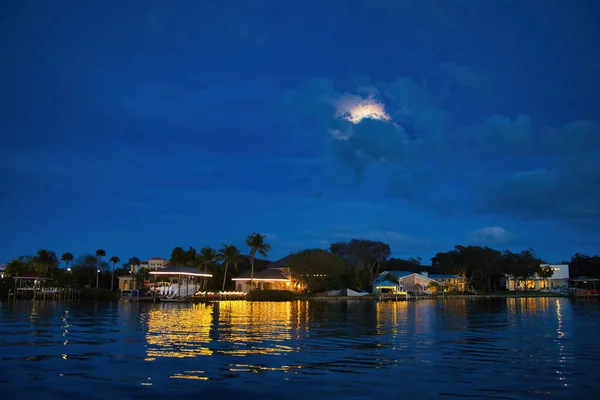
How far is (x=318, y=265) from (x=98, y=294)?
40560mm

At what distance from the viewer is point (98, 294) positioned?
314 ft

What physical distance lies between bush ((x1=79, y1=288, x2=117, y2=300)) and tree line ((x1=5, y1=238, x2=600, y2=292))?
6.13m

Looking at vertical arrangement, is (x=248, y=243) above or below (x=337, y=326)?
above

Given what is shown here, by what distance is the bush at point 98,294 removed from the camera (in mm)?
94312

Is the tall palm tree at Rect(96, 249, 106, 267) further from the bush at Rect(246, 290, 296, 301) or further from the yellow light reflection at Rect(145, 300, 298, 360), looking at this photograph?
the yellow light reflection at Rect(145, 300, 298, 360)

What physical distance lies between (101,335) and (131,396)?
55.4 ft

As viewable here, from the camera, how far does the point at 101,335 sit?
2892cm

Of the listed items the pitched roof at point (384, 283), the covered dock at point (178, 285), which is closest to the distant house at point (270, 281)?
the covered dock at point (178, 285)

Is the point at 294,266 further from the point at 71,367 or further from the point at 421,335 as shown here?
the point at 71,367

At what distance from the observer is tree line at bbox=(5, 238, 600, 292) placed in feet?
321

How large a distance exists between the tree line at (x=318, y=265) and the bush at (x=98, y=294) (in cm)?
613

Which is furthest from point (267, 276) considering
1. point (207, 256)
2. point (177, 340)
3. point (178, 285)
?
point (177, 340)

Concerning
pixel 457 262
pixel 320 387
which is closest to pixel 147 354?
pixel 320 387

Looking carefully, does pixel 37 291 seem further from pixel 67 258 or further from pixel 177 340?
pixel 177 340
